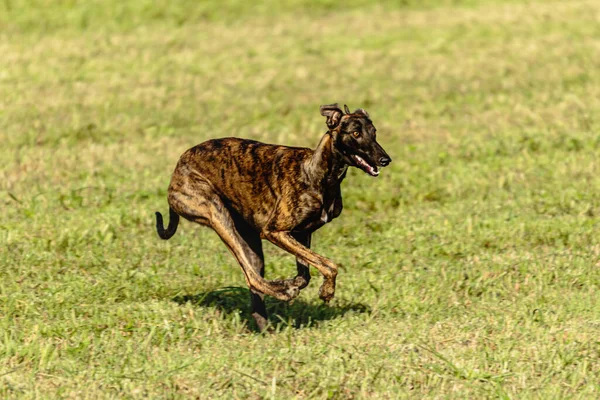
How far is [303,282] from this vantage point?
7.82 metres

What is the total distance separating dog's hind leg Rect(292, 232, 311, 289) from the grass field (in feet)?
1.45

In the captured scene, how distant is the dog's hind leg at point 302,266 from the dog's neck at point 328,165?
505 millimetres

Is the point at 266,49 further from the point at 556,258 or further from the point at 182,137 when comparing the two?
the point at 556,258

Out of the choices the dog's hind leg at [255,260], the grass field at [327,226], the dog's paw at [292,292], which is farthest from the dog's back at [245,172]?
the grass field at [327,226]

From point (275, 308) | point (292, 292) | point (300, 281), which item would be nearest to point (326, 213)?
point (300, 281)

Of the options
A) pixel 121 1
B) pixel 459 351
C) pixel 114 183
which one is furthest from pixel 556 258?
pixel 121 1

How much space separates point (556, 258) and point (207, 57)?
37.5 feet

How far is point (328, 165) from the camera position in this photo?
306 inches

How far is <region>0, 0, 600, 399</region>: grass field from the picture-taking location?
7.08 metres

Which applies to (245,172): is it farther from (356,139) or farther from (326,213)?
(356,139)

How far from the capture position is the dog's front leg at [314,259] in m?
7.59

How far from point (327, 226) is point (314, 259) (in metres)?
3.87

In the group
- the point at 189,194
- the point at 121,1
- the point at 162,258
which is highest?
the point at 121,1

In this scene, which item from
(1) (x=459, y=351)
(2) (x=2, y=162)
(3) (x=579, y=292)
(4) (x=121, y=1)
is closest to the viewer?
(1) (x=459, y=351)
